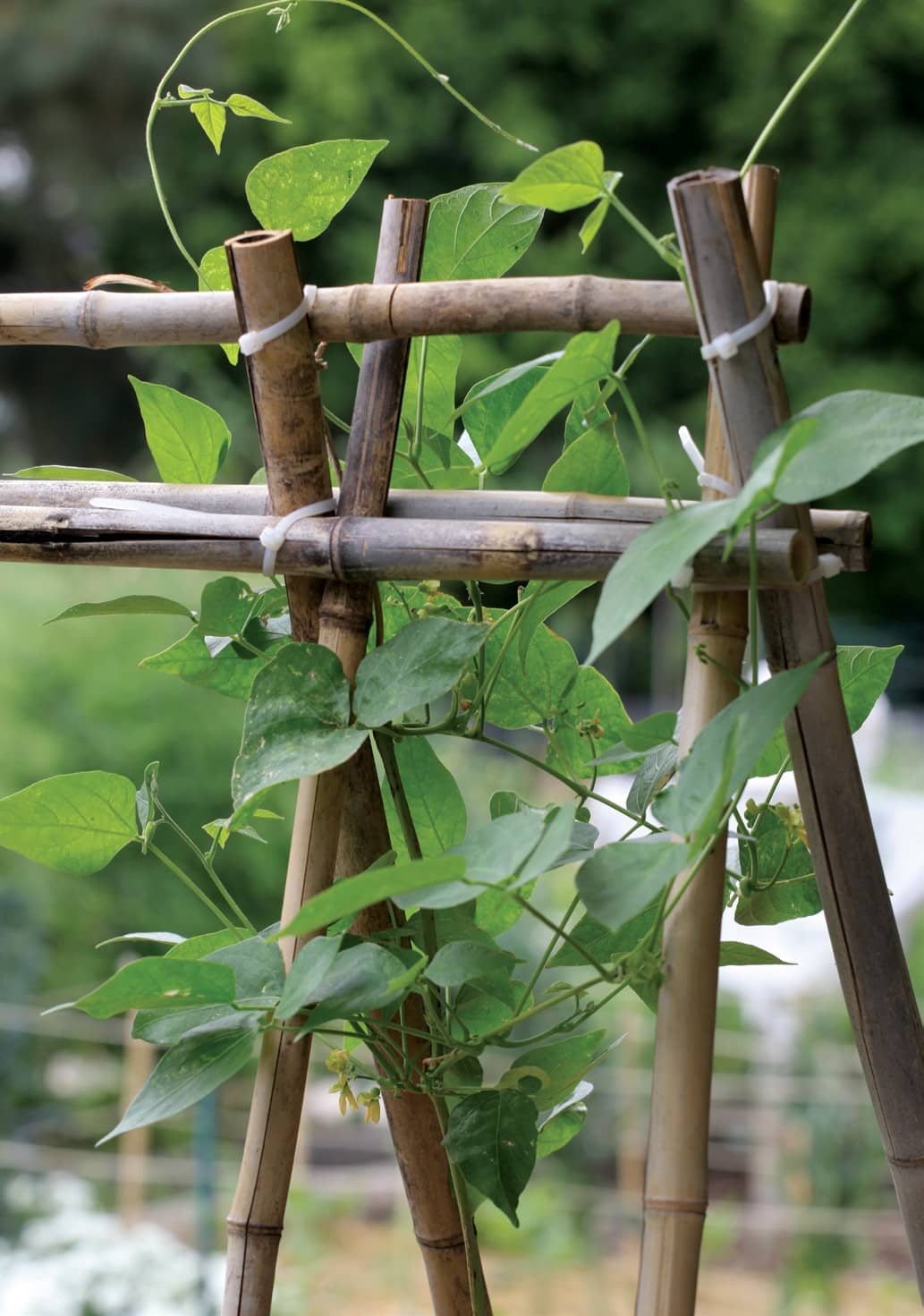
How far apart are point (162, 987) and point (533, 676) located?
17cm

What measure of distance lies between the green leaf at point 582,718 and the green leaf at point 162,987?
5.8 inches

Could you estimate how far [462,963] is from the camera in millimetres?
373

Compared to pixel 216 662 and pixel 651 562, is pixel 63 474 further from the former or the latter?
pixel 651 562

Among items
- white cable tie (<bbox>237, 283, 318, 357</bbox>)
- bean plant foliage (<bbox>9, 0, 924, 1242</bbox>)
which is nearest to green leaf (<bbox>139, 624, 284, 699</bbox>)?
bean plant foliage (<bbox>9, 0, 924, 1242</bbox>)

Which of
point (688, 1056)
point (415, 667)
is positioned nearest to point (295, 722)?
point (415, 667)

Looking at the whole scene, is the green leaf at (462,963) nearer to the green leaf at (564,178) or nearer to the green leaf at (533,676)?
the green leaf at (533,676)

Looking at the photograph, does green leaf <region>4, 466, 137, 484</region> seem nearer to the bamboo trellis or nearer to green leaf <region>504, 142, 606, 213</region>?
the bamboo trellis

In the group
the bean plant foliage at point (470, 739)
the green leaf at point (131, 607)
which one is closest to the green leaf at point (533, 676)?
the bean plant foliage at point (470, 739)

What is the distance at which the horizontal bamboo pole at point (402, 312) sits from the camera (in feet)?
1.20

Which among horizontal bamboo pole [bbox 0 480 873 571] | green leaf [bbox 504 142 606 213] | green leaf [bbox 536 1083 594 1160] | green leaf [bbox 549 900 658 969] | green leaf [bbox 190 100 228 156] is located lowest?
green leaf [bbox 536 1083 594 1160]

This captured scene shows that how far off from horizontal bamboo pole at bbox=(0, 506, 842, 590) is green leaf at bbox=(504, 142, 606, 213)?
0.09 m

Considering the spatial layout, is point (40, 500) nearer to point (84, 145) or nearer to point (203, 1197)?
point (203, 1197)

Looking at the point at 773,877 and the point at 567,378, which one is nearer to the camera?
the point at 567,378

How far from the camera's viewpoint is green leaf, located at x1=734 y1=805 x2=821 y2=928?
1.50 feet
